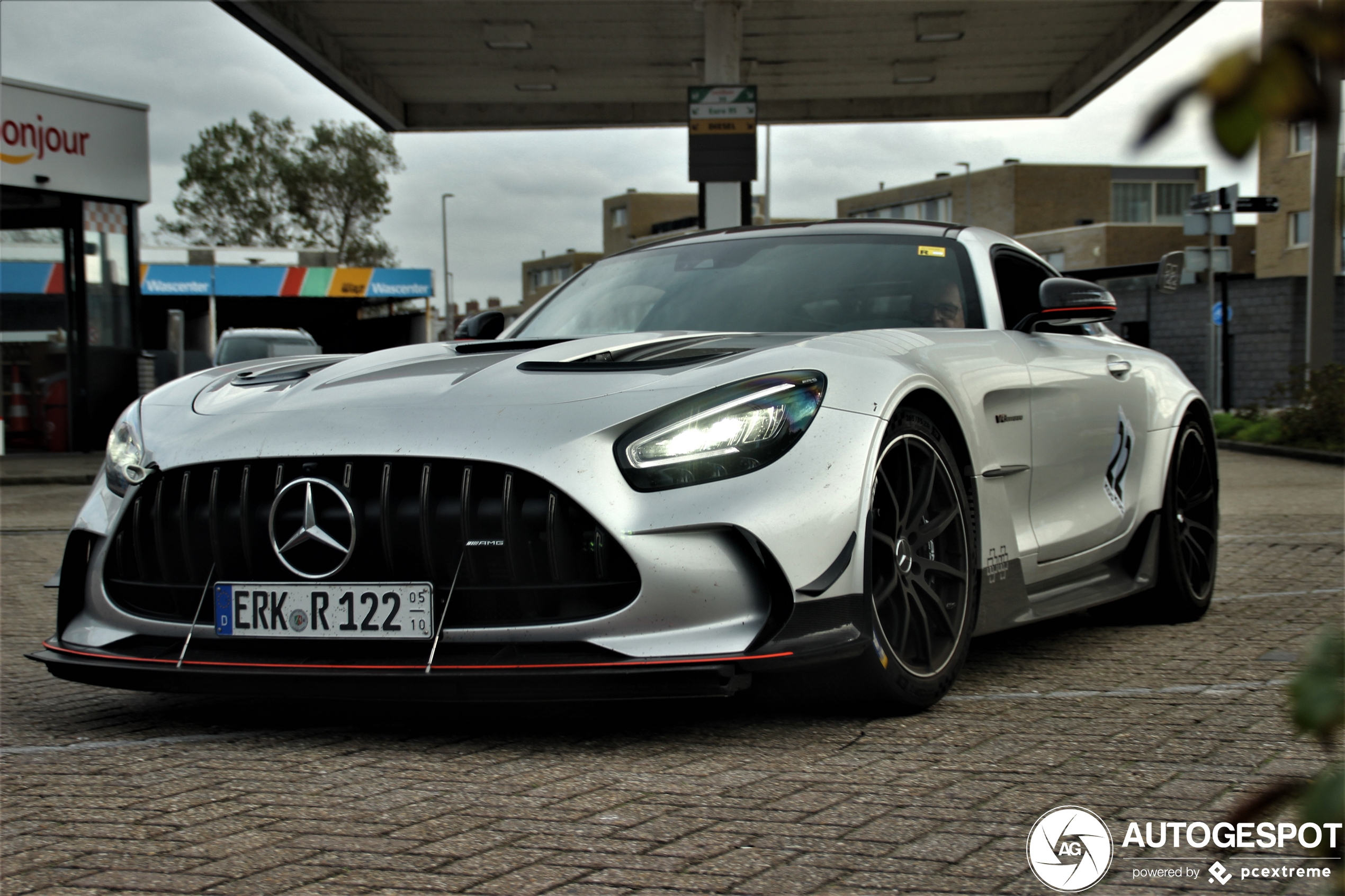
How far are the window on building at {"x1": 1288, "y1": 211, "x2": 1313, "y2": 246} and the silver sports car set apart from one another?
46.3 metres

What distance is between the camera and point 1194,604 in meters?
5.02

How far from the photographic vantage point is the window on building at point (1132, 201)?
74938mm

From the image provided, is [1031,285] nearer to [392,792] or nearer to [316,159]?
[392,792]

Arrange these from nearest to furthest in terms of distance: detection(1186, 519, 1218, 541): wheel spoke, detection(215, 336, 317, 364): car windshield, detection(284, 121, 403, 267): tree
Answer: detection(1186, 519, 1218, 541): wheel spoke
detection(215, 336, 317, 364): car windshield
detection(284, 121, 403, 267): tree

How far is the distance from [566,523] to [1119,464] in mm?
2472

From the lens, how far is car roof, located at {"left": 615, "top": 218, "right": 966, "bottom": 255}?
15.2ft

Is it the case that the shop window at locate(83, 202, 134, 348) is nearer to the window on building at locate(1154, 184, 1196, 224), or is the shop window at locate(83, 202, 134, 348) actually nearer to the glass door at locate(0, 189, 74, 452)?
the glass door at locate(0, 189, 74, 452)

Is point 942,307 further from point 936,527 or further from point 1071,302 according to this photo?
point 936,527

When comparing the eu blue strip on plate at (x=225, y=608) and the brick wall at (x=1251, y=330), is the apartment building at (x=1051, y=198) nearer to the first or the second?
the brick wall at (x=1251, y=330)

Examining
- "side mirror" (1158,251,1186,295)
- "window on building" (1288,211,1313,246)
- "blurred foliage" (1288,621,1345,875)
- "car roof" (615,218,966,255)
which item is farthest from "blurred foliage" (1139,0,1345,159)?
"window on building" (1288,211,1313,246)

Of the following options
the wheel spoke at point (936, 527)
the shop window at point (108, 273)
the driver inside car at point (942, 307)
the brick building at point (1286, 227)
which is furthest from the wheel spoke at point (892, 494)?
the brick building at point (1286, 227)

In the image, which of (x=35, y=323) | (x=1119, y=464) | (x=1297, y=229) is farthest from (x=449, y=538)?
(x=1297, y=229)

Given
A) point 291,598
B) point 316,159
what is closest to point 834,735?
point 291,598

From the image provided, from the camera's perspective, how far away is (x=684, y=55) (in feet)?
61.0
